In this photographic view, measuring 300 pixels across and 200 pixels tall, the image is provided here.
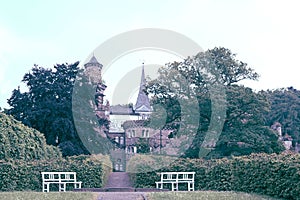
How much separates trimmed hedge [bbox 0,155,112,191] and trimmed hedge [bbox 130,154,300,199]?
260 centimetres

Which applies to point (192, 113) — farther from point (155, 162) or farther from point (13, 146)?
point (13, 146)

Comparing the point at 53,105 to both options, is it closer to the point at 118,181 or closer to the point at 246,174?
the point at 118,181

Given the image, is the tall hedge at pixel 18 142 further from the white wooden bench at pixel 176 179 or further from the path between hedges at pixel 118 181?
the white wooden bench at pixel 176 179

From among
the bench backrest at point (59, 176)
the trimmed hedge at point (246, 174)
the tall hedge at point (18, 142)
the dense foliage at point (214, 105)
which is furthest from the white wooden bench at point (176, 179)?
the dense foliage at point (214, 105)

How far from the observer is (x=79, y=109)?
44625 millimetres

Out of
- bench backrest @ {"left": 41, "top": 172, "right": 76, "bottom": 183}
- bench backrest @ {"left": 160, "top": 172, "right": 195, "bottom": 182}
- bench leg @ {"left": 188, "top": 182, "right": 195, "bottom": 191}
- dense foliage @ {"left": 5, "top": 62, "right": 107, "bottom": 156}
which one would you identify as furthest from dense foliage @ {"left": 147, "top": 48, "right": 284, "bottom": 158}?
bench backrest @ {"left": 41, "top": 172, "right": 76, "bottom": 183}

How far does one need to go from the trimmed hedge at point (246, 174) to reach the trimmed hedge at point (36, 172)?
260 centimetres

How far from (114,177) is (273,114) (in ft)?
112

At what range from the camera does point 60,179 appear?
20172mm

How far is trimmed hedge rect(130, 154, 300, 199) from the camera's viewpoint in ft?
39.8

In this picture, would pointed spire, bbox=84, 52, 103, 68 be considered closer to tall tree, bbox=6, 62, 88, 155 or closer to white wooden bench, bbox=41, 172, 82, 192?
tall tree, bbox=6, 62, 88, 155

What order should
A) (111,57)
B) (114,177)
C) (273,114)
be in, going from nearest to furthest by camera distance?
(114,177) → (111,57) → (273,114)

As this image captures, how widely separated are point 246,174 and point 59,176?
28.0ft

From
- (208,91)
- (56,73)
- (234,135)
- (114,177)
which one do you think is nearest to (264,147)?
(234,135)
